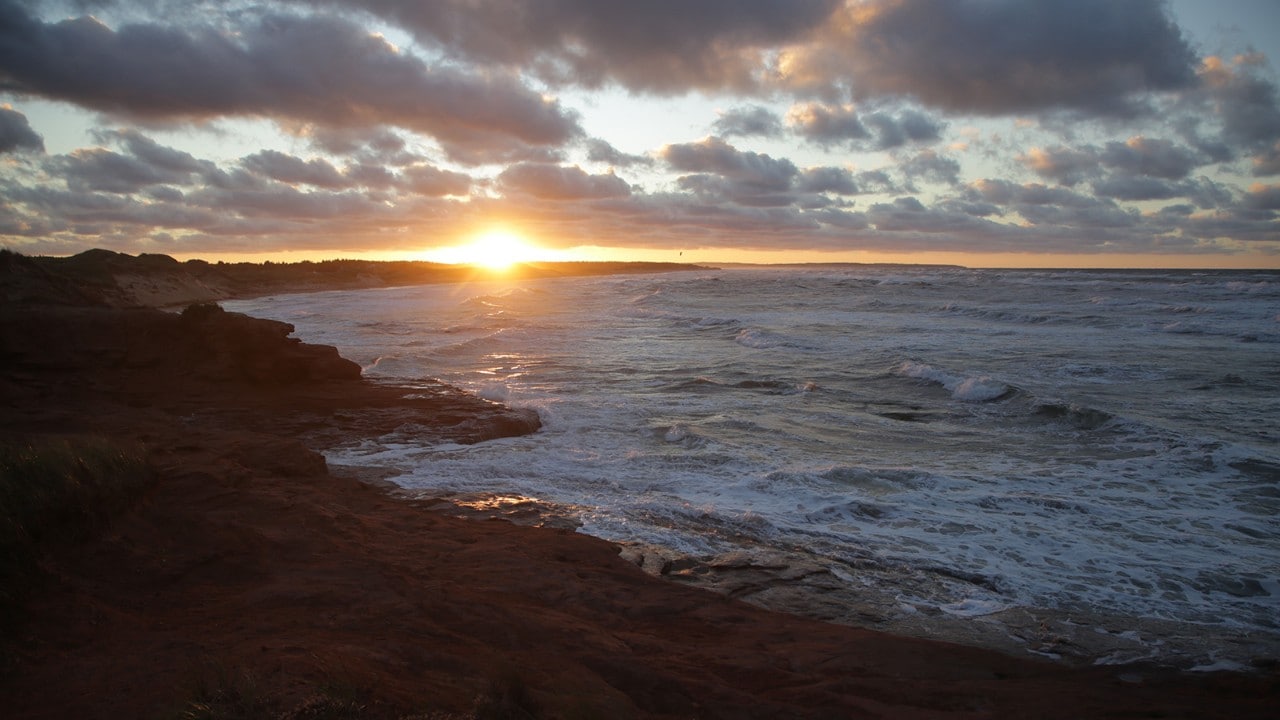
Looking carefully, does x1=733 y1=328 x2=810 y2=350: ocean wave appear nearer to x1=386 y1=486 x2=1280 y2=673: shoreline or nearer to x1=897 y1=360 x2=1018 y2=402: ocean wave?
x1=897 y1=360 x2=1018 y2=402: ocean wave

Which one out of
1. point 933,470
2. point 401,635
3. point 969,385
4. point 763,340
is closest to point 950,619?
point 401,635

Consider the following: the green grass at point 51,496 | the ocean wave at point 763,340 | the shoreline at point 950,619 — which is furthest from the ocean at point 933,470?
the green grass at point 51,496

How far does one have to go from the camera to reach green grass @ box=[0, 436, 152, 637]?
4.68 metres

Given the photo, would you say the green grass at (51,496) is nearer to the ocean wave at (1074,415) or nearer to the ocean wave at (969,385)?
the ocean wave at (1074,415)

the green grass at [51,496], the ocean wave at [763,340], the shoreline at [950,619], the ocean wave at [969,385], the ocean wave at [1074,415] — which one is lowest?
the shoreline at [950,619]

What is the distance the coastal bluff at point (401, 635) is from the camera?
148 inches

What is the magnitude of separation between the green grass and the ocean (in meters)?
3.53

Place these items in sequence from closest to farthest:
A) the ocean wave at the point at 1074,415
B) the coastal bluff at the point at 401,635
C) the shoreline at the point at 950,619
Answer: the coastal bluff at the point at 401,635 → the shoreline at the point at 950,619 → the ocean wave at the point at 1074,415

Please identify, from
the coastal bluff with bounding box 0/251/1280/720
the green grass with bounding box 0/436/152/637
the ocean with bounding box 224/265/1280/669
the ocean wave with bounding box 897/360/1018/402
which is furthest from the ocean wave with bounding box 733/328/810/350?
the green grass with bounding box 0/436/152/637

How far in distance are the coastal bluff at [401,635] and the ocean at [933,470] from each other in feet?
2.35

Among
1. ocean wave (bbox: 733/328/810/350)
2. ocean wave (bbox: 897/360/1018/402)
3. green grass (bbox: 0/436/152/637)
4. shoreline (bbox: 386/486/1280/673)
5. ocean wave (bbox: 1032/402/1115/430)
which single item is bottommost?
shoreline (bbox: 386/486/1280/673)

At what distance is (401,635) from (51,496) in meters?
3.03

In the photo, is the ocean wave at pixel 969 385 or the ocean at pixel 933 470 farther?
the ocean wave at pixel 969 385

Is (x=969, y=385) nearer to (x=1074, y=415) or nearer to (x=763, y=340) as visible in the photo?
(x=1074, y=415)
